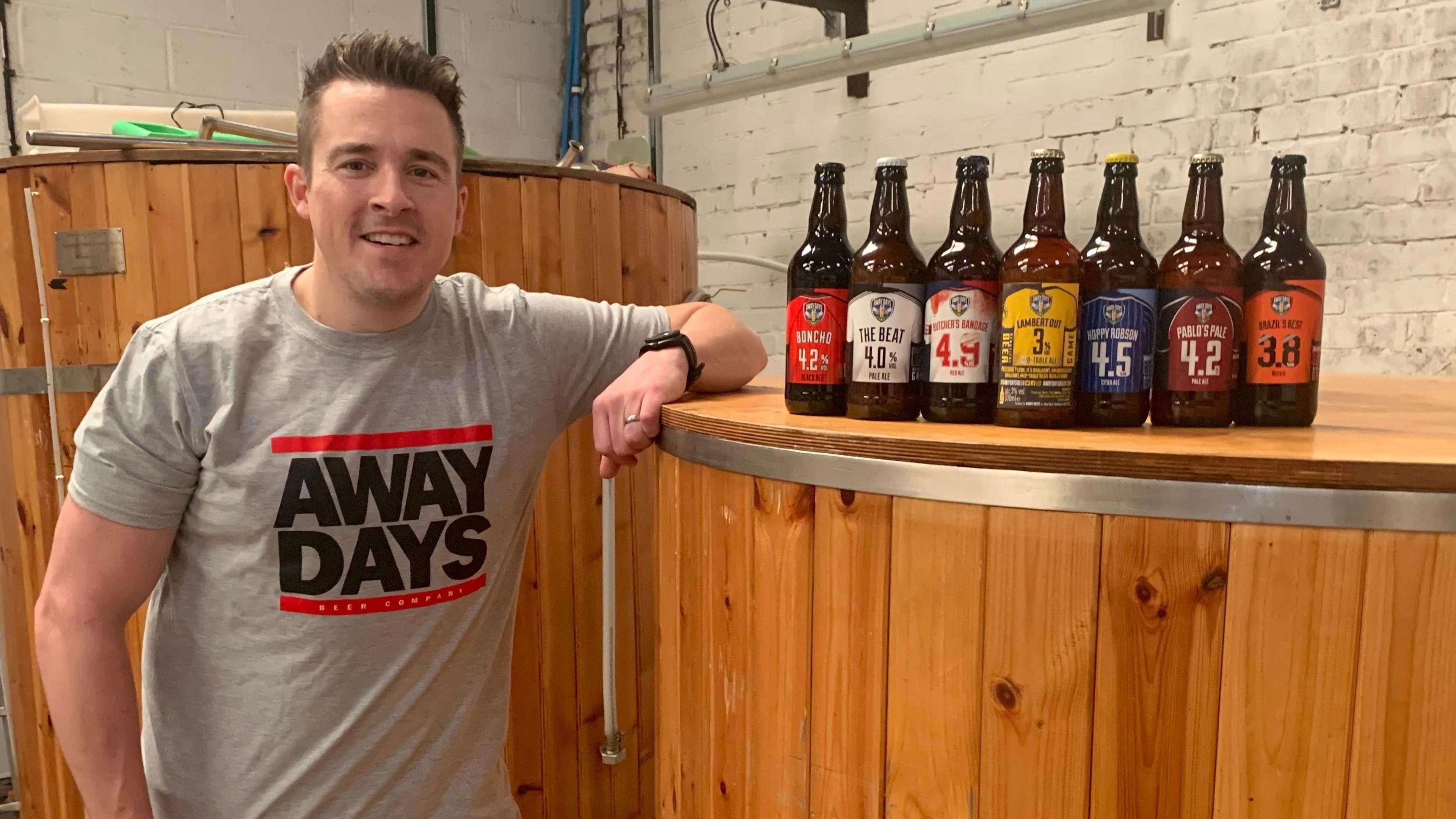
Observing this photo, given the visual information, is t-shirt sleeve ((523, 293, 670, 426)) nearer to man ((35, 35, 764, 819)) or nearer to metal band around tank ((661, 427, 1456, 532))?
man ((35, 35, 764, 819))

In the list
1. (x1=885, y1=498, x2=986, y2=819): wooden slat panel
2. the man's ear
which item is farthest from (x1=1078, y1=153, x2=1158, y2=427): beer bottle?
the man's ear

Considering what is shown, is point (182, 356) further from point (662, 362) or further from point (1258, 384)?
point (1258, 384)

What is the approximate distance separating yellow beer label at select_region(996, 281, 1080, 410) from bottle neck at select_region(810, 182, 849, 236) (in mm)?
263

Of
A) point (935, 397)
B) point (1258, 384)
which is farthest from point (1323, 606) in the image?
point (935, 397)

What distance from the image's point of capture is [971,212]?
1.05 meters

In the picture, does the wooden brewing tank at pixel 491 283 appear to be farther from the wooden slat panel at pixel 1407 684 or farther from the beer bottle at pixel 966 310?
the wooden slat panel at pixel 1407 684

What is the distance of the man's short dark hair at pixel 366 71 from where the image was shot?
1.39 meters

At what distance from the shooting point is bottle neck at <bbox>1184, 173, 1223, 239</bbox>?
1.03 meters

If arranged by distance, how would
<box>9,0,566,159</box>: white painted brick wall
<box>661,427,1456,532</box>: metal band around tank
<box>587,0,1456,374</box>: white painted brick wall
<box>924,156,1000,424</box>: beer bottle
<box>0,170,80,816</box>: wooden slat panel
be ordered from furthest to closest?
<box>9,0,566,159</box>: white painted brick wall
<box>587,0,1456,374</box>: white painted brick wall
<box>0,170,80,816</box>: wooden slat panel
<box>924,156,1000,424</box>: beer bottle
<box>661,427,1456,532</box>: metal band around tank

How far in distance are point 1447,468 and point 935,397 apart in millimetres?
473

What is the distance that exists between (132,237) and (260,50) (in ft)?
7.53

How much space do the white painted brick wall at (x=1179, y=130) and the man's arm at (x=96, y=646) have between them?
2770 millimetres

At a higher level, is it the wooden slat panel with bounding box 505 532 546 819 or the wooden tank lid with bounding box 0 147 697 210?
the wooden tank lid with bounding box 0 147 697 210

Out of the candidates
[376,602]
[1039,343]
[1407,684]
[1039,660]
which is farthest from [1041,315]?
[376,602]
